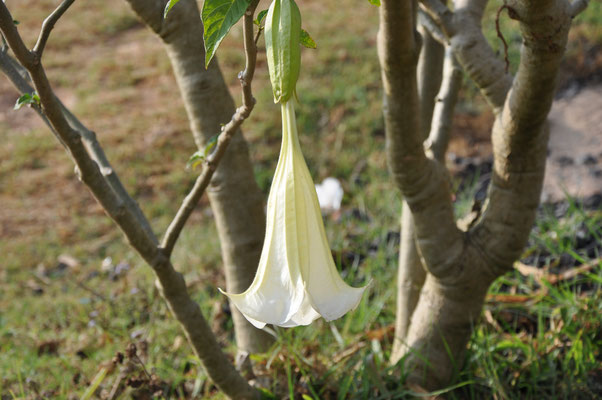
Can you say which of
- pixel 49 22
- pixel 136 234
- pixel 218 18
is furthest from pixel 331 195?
pixel 218 18

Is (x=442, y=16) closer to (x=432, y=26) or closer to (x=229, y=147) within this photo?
(x=432, y=26)

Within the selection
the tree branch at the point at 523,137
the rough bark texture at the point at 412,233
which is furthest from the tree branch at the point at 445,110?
the tree branch at the point at 523,137

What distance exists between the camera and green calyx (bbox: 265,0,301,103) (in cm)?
70

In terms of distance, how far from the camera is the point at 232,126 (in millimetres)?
1010

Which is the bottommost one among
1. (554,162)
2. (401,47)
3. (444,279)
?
(554,162)

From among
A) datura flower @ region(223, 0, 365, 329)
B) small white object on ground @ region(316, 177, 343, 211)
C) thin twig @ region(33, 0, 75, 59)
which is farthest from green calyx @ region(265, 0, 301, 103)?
small white object on ground @ region(316, 177, 343, 211)

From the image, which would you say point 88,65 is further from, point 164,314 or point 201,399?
point 201,399

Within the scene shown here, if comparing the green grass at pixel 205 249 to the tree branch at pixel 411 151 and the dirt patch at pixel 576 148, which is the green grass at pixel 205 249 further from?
the dirt patch at pixel 576 148

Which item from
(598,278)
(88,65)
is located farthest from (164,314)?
(88,65)

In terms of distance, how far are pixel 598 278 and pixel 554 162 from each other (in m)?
1.55

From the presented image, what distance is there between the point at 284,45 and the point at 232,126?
0.33 meters

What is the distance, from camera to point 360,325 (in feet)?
6.89

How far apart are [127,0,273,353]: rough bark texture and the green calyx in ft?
2.37

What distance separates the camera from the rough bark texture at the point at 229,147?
145 cm
